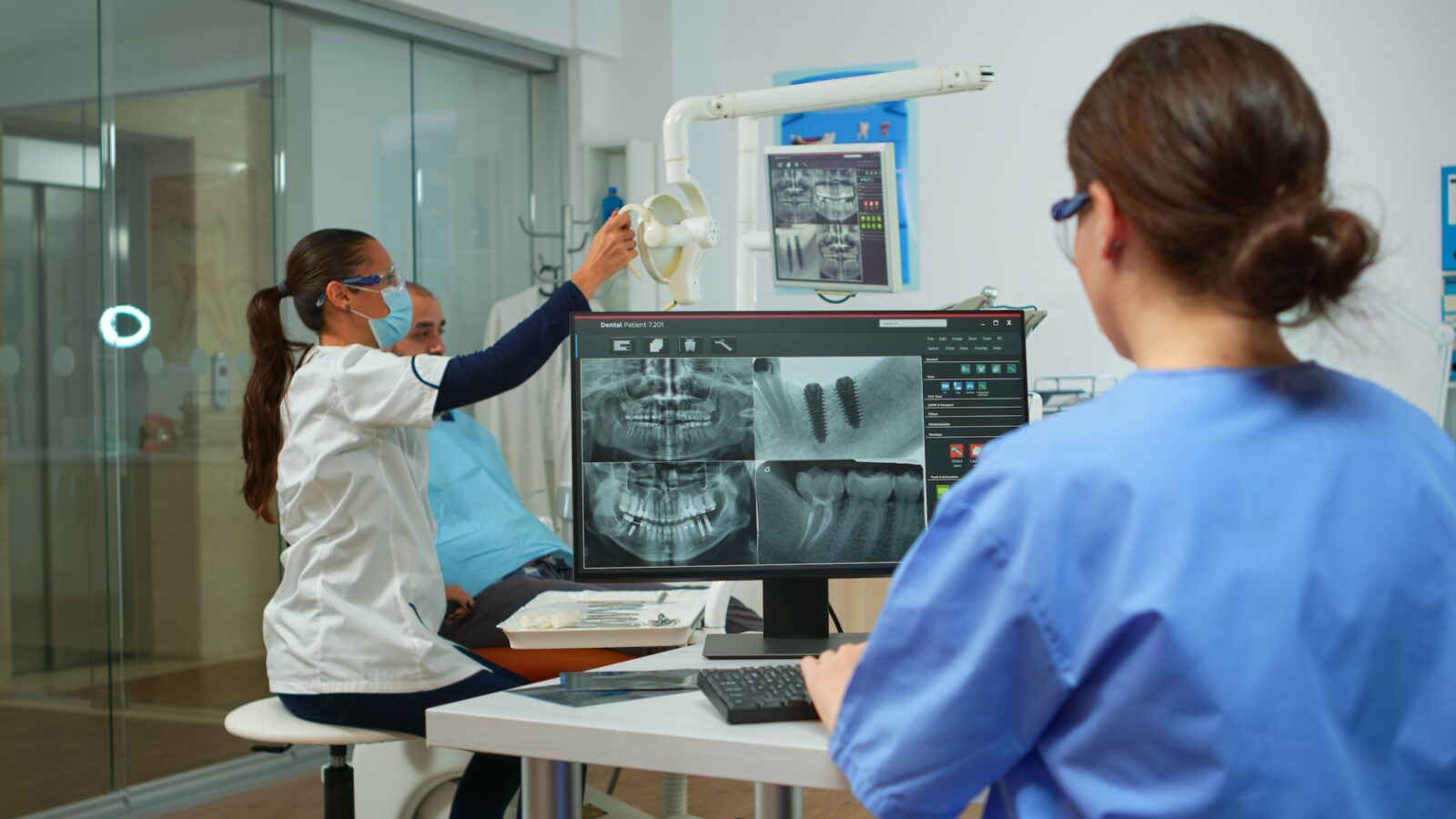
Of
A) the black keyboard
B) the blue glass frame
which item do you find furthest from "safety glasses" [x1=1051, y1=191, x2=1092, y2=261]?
the black keyboard

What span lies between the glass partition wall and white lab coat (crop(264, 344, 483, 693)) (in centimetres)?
138

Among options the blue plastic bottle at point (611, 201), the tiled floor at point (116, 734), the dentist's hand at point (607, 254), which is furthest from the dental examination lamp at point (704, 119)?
the blue plastic bottle at point (611, 201)

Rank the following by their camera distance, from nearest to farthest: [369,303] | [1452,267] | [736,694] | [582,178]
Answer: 1. [736,694]
2. [369,303]
3. [1452,267]
4. [582,178]

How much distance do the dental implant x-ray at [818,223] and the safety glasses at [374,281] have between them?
616 millimetres

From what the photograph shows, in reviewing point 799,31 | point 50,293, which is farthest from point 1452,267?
point 50,293

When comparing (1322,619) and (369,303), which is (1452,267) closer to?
(369,303)

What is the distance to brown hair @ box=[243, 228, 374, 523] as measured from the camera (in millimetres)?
2133

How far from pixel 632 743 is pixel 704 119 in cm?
113

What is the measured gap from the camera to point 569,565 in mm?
3047

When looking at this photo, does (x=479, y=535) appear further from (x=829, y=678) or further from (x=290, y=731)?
(x=829, y=678)

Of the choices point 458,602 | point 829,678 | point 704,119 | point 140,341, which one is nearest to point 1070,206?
point 829,678

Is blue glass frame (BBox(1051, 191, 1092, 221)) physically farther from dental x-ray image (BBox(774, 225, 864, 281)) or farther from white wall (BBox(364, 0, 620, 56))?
white wall (BBox(364, 0, 620, 56))

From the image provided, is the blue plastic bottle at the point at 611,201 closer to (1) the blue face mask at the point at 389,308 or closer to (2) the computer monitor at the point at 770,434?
(1) the blue face mask at the point at 389,308

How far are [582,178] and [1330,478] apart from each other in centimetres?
387
